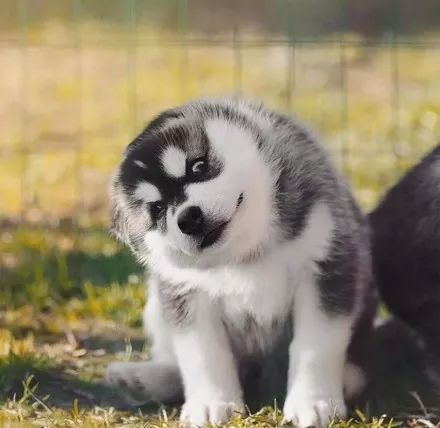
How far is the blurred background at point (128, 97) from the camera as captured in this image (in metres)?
4.94

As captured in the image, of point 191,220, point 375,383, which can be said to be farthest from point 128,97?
point 191,220

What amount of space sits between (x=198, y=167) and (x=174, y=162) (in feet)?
0.25

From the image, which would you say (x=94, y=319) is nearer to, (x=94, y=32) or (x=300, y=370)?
(x=300, y=370)

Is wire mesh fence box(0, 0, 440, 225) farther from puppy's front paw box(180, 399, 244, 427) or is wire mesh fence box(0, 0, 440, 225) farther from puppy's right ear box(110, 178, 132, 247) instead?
puppy's front paw box(180, 399, 244, 427)

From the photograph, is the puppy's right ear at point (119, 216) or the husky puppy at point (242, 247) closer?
the husky puppy at point (242, 247)

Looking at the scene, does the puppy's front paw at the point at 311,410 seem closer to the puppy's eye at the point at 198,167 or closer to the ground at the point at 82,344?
the ground at the point at 82,344

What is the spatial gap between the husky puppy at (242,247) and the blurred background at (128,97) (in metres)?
0.89

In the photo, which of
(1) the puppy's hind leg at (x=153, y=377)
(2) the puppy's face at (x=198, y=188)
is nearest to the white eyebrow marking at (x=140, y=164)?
(2) the puppy's face at (x=198, y=188)

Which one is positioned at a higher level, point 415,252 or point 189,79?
point 189,79

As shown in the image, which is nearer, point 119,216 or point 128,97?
point 119,216

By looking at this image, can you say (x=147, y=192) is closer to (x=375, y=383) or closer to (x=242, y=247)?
(x=242, y=247)

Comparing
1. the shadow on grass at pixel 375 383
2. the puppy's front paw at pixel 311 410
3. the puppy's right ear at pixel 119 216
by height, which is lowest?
the shadow on grass at pixel 375 383

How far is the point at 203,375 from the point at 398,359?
34.3 inches

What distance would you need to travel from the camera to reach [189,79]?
7.10 metres
